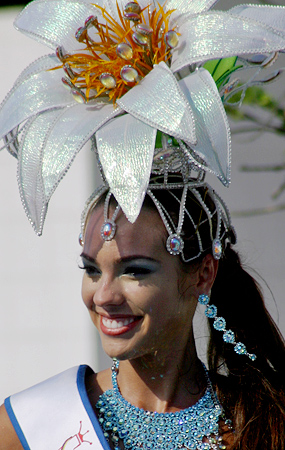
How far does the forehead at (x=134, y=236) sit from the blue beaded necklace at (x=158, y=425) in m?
0.38

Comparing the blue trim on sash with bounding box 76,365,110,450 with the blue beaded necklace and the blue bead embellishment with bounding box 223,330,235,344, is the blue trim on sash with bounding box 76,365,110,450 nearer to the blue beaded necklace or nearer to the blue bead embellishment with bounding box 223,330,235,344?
the blue beaded necklace

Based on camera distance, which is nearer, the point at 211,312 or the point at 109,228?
the point at 109,228

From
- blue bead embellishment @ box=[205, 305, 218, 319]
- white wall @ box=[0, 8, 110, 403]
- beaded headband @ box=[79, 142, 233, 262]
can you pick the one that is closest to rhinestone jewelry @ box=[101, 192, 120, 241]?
beaded headband @ box=[79, 142, 233, 262]

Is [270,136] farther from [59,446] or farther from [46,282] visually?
[59,446]

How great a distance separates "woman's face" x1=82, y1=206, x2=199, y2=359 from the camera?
1.63 meters

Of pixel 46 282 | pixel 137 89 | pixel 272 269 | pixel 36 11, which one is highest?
pixel 36 11

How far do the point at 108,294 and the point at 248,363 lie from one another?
51 cm

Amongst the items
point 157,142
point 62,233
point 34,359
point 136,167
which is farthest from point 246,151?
point 136,167

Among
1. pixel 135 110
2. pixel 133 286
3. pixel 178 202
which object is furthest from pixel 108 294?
pixel 135 110

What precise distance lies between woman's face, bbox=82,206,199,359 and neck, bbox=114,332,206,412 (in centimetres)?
10

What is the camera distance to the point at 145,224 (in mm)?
1679

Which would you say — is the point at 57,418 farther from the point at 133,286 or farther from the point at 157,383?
the point at 133,286

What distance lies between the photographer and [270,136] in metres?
3.43

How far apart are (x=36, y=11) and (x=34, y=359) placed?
193cm
